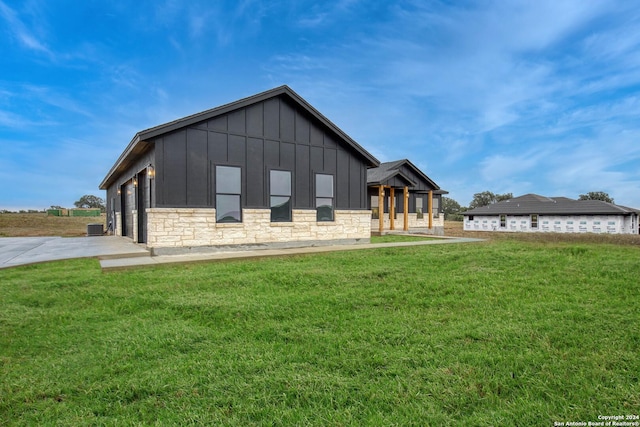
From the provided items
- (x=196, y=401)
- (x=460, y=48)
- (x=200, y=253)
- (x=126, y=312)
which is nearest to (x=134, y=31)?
(x=200, y=253)

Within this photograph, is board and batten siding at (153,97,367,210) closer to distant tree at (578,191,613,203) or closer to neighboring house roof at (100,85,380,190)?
neighboring house roof at (100,85,380,190)

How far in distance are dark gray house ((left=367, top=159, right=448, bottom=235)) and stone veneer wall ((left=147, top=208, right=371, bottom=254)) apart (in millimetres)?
7388

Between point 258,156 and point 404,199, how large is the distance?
12.6 meters

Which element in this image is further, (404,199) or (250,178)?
(404,199)

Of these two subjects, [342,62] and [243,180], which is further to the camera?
[342,62]

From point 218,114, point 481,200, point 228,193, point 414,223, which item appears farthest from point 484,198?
point 218,114

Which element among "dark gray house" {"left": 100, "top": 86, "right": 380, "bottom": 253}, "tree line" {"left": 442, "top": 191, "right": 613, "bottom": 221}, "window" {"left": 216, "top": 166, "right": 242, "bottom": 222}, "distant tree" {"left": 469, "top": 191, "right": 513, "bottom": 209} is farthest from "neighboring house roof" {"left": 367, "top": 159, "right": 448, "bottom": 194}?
"distant tree" {"left": 469, "top": 191, "right": 513, "bottom": 209}

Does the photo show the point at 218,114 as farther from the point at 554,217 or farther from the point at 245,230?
the point at 554,217

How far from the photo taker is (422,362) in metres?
2.82

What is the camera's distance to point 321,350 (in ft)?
10.2

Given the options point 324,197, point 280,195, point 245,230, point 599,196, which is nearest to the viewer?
point 245,230

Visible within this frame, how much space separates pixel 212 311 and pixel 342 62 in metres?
20.4

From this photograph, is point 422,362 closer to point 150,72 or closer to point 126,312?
point 126,312

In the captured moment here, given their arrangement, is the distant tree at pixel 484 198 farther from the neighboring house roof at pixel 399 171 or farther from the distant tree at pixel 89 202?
the distant tree at pixel 89 202
